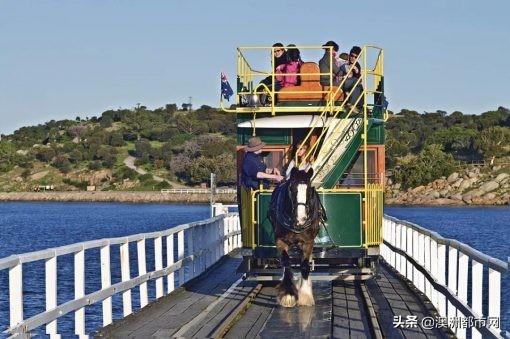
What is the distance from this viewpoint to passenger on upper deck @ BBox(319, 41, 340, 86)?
22500 mm

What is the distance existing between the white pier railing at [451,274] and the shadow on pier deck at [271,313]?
0.36 m

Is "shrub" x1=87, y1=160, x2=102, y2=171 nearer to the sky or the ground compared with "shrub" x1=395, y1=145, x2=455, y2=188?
nearer to the sky

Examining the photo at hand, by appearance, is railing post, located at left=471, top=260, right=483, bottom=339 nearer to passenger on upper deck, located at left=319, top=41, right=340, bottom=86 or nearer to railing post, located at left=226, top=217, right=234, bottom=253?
passenger on upper deck, located at left=319, top=41, right=340, bottom=86

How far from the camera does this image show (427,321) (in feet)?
55.5

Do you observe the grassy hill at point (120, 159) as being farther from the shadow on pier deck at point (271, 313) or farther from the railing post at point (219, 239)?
the shadow on pier deck at point (271, 313)

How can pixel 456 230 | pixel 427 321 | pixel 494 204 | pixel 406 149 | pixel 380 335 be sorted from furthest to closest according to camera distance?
1. pixel 406 149
2. pixel 494 204
3. pixel 456 230
4. pixel 427 321
5. pixel 380 335

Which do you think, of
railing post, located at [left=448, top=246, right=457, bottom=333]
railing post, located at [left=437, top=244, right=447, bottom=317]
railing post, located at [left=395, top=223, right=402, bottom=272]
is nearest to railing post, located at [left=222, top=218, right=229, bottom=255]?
railing post, located at [left=395, top=223, right=402, bottom=272]

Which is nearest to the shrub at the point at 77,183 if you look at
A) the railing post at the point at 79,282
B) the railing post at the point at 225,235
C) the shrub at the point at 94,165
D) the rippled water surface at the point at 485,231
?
the shrub at the point at 94,165

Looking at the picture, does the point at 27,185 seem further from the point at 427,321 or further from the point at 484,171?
the point at 427,321

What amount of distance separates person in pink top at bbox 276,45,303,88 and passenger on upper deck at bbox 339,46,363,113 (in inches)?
34.2

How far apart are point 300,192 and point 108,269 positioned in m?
2.97

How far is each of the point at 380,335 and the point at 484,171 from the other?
126 meters

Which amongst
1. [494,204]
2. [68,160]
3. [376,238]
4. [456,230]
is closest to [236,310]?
[376,238]

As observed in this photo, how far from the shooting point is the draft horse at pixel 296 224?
1789cm
